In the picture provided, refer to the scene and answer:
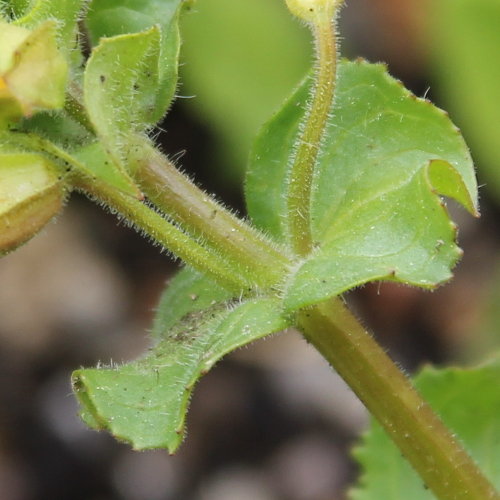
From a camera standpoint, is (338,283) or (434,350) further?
(434,350)

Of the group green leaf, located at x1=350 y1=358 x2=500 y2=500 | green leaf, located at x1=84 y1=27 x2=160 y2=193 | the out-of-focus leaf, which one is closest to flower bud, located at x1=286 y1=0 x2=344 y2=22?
green leaf, located at x1=84 y1=27 x2=160 y2=193

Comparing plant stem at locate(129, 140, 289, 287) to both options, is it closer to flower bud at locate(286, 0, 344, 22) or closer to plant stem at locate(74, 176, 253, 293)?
plant stem at locate(74, 176, 253, 293)

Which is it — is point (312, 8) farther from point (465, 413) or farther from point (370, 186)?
point (465, 413)

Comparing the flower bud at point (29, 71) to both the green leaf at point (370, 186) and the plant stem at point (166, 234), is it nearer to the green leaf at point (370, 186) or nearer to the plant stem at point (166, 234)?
the plant stem at point (166, 234)

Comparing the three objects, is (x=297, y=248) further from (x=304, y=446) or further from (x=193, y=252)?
(x=304, y=446)

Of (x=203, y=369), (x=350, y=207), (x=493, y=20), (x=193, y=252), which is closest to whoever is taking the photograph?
(x=203, y=369)

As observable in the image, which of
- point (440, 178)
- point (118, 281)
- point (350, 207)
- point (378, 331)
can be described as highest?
point (440, 178)

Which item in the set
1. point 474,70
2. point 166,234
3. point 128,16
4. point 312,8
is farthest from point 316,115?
point 474,70

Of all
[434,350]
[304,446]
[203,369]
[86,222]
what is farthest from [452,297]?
[203,369]
